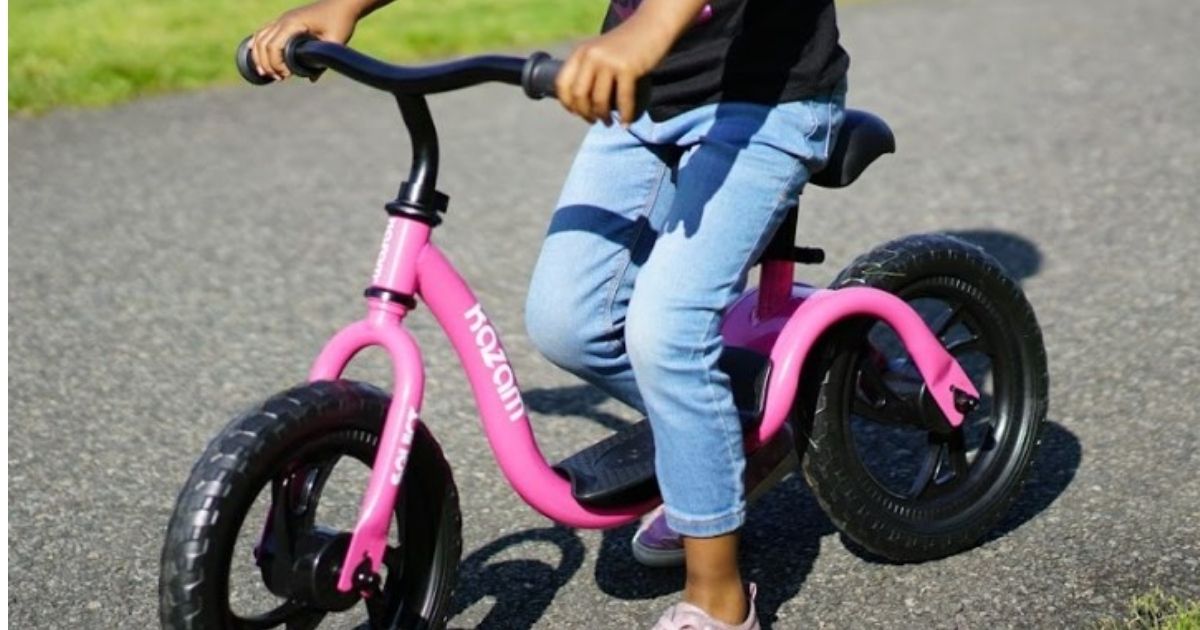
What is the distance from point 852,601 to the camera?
3.70 m

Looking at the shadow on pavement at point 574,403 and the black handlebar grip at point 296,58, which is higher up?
the black handlebar grip at point 296,58

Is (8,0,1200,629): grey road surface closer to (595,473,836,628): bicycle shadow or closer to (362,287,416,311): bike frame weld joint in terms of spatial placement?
(595,473,836,628): bicycle shadow

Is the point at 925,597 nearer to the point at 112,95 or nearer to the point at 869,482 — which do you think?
the point at 869,482

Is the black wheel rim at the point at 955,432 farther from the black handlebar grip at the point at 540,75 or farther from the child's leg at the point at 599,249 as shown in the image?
the black handlebar grip at the point at 540,75

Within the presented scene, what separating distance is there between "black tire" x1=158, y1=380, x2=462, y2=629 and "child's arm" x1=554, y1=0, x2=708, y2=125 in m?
0.65

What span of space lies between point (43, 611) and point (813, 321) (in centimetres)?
158

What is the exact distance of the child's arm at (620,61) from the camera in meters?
2.78

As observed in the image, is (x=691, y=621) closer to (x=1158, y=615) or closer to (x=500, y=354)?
(x=500, y=354)

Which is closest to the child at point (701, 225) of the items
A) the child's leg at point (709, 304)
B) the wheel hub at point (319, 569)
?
the child's leg at point (709, 304)

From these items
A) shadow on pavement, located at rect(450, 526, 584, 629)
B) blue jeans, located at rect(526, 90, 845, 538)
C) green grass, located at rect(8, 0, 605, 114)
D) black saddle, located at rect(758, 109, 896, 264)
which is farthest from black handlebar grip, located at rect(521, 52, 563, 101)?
green grass, located at rect(8, 0, 605, 114)

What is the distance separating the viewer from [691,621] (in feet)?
11.1

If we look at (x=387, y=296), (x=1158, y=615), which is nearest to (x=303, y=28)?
(x=387, y=296)

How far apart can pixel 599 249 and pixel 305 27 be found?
657 mm

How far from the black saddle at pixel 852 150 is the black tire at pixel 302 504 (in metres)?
0.89
